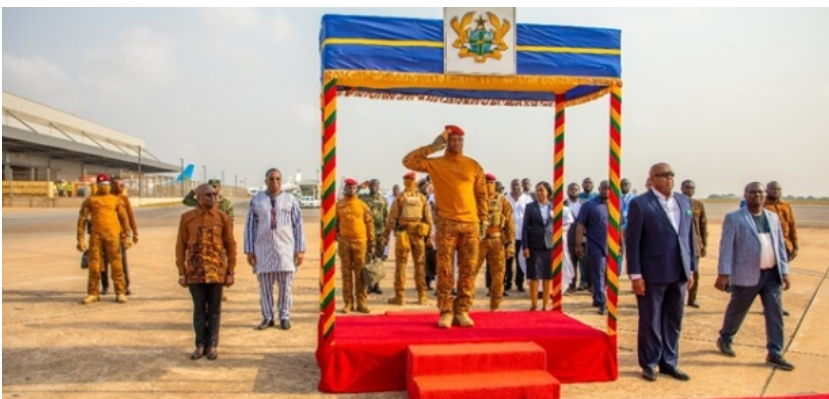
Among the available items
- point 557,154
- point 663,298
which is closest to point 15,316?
point 557,154

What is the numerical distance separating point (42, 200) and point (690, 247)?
147 ft

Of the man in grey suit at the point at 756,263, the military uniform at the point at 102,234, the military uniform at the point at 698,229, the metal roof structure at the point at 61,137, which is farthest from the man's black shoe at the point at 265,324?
the metal roof structure at the point at 61,137

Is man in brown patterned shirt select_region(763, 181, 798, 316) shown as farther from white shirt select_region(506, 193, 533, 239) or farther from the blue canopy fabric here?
white shirt select_region(506, 193, 533, 239)

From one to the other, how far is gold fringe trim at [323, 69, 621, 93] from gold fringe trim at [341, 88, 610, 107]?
753 millimetres

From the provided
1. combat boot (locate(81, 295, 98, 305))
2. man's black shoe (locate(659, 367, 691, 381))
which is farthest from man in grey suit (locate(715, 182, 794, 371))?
combat boot (locate(81, 295, 98, 305))

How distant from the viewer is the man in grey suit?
579 centimetres

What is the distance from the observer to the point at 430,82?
5449 mm

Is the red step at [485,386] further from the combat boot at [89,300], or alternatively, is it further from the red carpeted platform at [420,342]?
the combat boot at [89,300]

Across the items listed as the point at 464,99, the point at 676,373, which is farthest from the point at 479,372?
the point at 464,99

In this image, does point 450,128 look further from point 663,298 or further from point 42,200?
point 42,200

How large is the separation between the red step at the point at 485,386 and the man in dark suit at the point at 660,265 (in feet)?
4.35

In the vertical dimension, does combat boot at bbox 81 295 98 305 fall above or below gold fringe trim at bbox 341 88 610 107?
below

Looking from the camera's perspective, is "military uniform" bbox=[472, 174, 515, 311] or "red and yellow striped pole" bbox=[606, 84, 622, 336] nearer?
"red and yellow striped pole" bbox=[606, 84, 622, 336]

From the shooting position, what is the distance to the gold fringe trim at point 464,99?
6633mm
